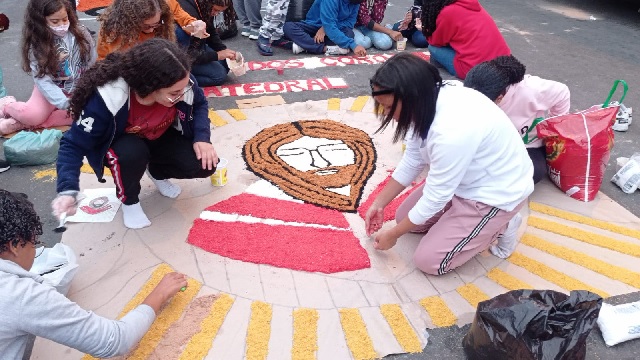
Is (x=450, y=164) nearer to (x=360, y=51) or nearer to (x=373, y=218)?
(x=373, y=218)

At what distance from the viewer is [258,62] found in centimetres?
530

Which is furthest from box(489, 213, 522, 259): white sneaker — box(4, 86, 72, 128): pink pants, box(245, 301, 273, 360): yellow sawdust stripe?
box(4, 86, 72, 128): pink pants

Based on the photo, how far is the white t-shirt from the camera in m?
2.13

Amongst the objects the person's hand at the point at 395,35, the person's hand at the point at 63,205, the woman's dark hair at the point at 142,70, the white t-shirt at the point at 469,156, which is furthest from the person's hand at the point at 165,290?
the person's hand at the point at 395,35

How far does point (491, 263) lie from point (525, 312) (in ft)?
2.65

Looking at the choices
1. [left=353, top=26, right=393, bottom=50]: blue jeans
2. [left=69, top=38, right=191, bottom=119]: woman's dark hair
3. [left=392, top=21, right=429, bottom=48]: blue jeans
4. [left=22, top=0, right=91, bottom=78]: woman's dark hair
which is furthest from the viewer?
[left=392, top=21, right=429, bottom=48]: blue jeans

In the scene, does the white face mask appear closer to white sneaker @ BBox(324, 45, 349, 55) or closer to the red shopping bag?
white sneaker @ BBox(324, 45, 349, 55)

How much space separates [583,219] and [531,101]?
783 mm

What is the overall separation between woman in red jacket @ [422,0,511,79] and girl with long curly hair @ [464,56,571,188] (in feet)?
4.32

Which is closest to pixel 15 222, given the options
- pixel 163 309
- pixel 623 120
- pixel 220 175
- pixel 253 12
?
pixel 163 309

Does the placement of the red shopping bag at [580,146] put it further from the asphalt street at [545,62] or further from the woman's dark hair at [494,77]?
the woman's dark hair at [494,77]

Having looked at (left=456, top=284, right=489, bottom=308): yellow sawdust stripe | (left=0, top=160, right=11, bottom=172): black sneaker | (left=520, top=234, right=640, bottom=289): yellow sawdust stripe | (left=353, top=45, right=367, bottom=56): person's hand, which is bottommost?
(left=0, top=160, right=11, bottom=172): black sneaker

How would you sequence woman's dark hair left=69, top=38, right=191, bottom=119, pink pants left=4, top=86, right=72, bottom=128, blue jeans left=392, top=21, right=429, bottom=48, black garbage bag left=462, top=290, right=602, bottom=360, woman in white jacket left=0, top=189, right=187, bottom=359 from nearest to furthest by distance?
1. woman in white jacket left=0, top=189, right=187, bottom=359
2. black garbage bag left=462, top=290, right=602, bottom=360
3. woman's dark hair left=69, top=38, right=191, bottom=119
4. pink pants left=4, top=86, right=72, bottom=128
5. blue jeans left=392, top=21, right=429, bottom=48

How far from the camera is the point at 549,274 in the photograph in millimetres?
2619
